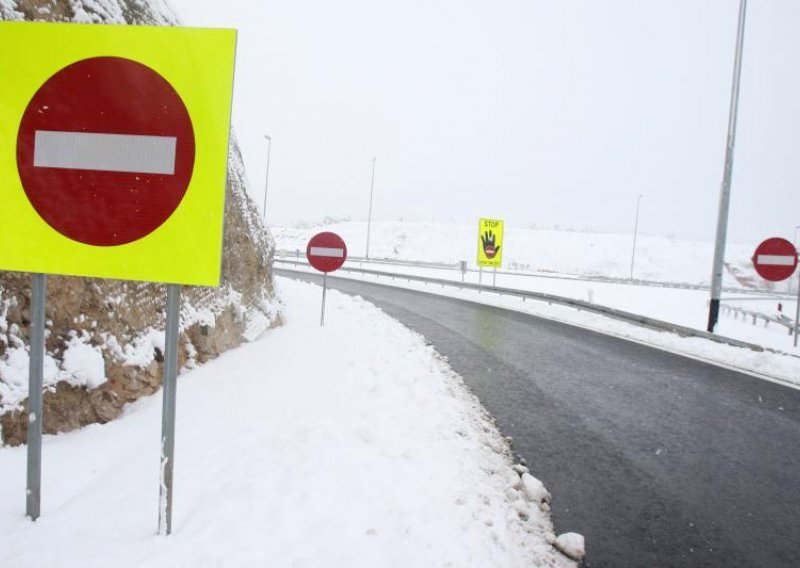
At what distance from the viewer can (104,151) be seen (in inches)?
80.6

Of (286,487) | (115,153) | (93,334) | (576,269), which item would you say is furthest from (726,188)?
(576,269)

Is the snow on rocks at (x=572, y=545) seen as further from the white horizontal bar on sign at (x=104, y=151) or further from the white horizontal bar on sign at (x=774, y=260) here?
the white horizontal bar on sign at (x=774, y=260)

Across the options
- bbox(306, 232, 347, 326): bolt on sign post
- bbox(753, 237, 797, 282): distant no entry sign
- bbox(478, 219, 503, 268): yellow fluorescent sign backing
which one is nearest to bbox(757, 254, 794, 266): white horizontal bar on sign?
bbox(753, 237, 797, 282): distant no entry sign

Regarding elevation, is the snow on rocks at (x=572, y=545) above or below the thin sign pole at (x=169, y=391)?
below

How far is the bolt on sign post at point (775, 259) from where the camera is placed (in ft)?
31.0

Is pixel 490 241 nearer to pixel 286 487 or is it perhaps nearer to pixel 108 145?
pixel 286 487

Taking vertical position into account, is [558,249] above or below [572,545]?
above

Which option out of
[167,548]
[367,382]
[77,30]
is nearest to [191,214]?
[77,30]

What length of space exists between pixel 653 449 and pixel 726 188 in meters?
9.82

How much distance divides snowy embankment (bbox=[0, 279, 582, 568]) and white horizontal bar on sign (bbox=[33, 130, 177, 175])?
179 cm

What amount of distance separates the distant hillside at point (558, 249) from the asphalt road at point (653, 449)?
51.5 meters

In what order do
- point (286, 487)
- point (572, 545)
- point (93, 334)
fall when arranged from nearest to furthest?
point (572, 545) → point (286, 487) → point (93, 334)

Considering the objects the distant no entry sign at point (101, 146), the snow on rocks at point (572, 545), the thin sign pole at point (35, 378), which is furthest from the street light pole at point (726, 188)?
the thin sign pole at point (35, 378)

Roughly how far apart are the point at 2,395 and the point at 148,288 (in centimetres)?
174
